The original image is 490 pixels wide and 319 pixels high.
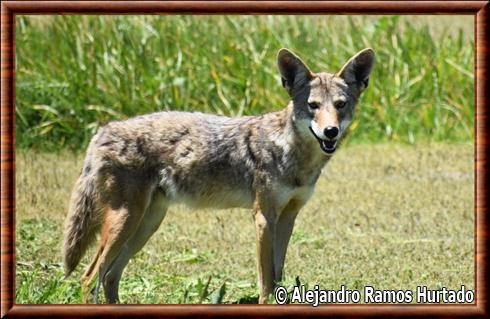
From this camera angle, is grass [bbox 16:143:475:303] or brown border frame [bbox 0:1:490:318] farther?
grass [bbox 16:143:475:303]

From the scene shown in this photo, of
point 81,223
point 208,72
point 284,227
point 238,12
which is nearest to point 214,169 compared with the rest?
point 284,227

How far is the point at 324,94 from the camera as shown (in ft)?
21.2

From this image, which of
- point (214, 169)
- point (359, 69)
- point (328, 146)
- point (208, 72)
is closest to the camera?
point (328, 146)

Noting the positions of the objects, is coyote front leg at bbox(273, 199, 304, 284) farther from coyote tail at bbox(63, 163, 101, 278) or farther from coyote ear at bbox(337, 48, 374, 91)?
coyote tail at bbox(63, 163, 101, 278)

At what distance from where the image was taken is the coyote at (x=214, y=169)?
6.52 m

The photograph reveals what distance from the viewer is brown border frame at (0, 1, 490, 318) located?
5805 mm

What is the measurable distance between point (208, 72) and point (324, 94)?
→ 6250 millimetres

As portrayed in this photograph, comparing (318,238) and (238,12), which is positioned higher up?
(238,12)

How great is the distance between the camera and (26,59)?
12.6m

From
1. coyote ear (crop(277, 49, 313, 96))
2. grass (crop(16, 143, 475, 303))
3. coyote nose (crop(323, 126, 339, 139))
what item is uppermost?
coyote ear (crop(277, 49, 313, 96))

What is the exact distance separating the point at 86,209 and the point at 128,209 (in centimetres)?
34

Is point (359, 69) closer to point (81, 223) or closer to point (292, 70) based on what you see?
point (292, 70)

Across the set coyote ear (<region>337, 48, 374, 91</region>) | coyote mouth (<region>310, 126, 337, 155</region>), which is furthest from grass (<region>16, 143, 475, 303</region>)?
coyote ear (<region>337, 48, 374, 91</region>)

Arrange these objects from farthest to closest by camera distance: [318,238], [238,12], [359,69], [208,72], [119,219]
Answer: [208,72] → [318,238] → [359,69] → [119,219] → [238,12]
